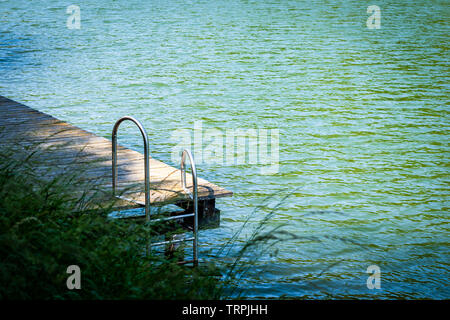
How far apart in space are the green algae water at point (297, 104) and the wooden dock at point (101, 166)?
0.52 metres

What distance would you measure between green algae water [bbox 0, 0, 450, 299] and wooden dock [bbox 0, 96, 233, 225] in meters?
0.52

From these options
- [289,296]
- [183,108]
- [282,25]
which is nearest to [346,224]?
[289,296]

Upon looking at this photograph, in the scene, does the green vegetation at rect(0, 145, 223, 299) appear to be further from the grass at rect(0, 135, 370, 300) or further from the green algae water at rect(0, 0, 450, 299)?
the green algae water at rect(0, 0, 450, 299)

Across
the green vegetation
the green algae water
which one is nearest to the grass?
the green vegetation

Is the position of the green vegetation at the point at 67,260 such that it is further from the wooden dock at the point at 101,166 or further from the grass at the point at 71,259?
the wooden dock at the point at 101,166

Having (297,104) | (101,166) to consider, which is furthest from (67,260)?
(297,104)

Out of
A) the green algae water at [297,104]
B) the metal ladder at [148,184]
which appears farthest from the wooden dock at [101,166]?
the green algae water at [297,104]

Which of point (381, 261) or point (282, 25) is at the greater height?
point (282, 25)

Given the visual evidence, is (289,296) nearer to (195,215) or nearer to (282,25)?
(195,215)

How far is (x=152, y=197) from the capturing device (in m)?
5.24

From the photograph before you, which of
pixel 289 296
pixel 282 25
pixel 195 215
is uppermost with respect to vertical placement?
pixel 282 25

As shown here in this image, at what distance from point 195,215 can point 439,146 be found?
494 cm

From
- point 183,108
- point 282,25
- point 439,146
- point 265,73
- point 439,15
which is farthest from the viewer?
point 439,15

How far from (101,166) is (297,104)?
17.6ft
